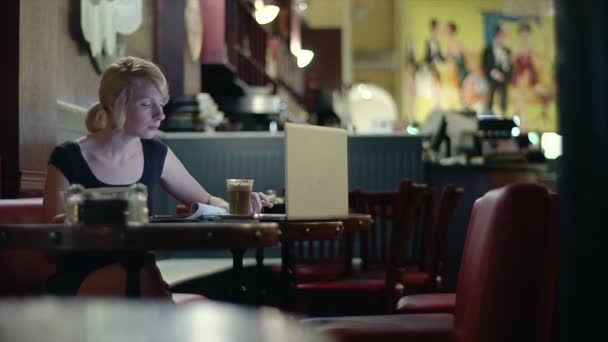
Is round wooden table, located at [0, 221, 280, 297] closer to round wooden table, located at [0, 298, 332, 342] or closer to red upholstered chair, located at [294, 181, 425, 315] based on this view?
round wooden table, located at [0, 298, 332, 342]

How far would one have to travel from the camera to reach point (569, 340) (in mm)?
788

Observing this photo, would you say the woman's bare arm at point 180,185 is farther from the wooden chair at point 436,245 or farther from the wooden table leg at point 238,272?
the wooden chair at point 436,245

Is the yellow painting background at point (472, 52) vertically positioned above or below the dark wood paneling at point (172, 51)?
above

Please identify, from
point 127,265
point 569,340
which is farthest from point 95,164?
point 569,340

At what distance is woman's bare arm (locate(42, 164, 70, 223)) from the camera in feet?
7.86

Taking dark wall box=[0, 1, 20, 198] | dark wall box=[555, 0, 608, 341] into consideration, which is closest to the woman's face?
dark wall box=[0, 1, 20, 198]

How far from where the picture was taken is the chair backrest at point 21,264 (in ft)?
9.15

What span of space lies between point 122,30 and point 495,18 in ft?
39.8

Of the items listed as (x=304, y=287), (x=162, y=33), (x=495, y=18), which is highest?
(x=495, y=18)

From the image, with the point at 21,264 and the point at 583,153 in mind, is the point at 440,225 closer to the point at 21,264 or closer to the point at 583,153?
the point at 21,264

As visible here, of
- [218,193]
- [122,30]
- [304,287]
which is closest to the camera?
[304,287]

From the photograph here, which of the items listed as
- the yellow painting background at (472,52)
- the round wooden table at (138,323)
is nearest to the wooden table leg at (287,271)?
the round wooden table at (138,323)

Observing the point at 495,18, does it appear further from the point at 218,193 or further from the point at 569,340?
the point at 569,340

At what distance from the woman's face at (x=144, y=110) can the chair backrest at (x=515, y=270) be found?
1338 millimetres
